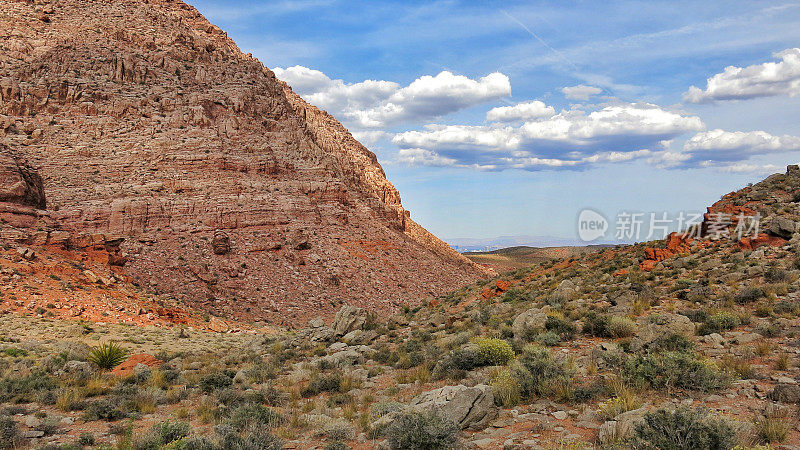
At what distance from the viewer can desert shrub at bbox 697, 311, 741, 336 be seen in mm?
9297

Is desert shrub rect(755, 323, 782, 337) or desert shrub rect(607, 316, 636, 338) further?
desert shrub rect(607, 316, 636, 338)

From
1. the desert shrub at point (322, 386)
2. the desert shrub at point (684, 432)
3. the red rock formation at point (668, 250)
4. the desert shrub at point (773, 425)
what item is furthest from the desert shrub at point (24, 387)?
the red rock formation at point (668, 250)

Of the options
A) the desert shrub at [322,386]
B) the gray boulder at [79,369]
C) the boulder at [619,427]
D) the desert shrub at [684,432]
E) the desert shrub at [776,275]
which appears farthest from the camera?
the desert shrub at [776,275]

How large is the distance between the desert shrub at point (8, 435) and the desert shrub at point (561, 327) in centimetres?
1104

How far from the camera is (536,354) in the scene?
796cm

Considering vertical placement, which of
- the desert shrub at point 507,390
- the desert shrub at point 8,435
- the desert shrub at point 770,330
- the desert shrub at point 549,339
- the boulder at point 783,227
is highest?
the boulder at point 783,227

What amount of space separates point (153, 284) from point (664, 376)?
104 feet

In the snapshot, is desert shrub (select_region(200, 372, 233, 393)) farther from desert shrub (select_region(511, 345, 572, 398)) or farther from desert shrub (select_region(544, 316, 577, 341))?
desert shrub (select_region(544, 316, 577, 341))

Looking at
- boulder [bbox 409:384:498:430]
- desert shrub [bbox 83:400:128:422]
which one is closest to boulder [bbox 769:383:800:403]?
boulder [bbox 409:384:498:430]

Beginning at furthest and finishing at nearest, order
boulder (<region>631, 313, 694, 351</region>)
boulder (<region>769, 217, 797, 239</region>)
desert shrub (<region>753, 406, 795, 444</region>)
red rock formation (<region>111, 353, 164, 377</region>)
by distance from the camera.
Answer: boulder (<region>769, 217, 797, 239</region>)
red rock formation (<region>111, 353, 164, 377</region>)
boulder (<region>631, 313, 694, 351</region>)
desert shrub (<region>753, 406, 795, 444</region>)

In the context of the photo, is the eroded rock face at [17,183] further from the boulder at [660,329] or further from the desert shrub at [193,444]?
the boulder at [660,329]

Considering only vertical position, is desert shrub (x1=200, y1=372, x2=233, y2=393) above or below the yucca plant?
above

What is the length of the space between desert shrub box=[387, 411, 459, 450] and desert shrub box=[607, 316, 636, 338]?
238 inches

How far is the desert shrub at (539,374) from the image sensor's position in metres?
7.18
